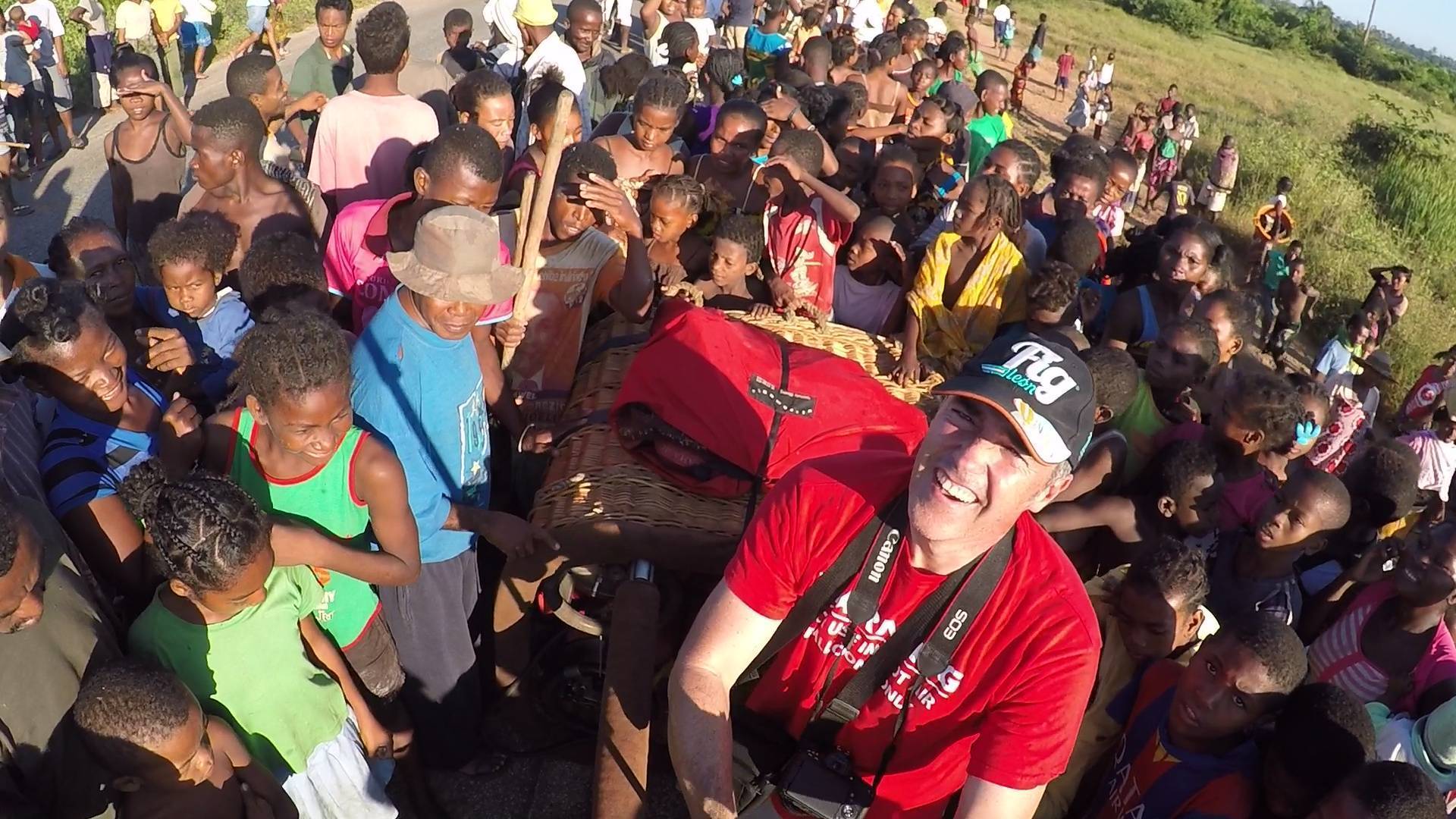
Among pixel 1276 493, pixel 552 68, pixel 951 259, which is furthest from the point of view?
pixel 552 68

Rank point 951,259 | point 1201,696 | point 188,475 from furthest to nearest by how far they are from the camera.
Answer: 1. point 951,259
2. point 1201,696
3. point 188,475

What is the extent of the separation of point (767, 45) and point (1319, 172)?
11.6 m

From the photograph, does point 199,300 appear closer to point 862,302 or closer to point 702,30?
point 862,302

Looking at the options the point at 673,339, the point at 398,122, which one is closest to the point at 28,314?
the point at 673,339

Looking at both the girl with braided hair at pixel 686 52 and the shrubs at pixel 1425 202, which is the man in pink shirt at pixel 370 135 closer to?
the girl with braided hair at pixel 686 52

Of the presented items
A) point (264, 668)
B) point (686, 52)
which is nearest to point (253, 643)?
point (264, 668)

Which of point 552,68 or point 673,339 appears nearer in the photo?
point 673,339

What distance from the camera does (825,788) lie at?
87.4 inches

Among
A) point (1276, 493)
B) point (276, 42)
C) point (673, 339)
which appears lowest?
point (276, 42)

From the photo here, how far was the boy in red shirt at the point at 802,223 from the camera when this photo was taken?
4852 mm

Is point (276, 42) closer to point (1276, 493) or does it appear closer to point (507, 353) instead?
point (507, 353)

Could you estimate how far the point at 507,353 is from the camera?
3.77 metres

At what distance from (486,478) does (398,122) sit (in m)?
2.50

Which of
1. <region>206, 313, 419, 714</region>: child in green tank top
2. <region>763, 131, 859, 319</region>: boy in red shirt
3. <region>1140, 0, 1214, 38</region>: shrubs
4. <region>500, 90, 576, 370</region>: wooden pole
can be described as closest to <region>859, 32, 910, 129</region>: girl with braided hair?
<region>763, 131, 859, 319</region>: boy in red shirt
